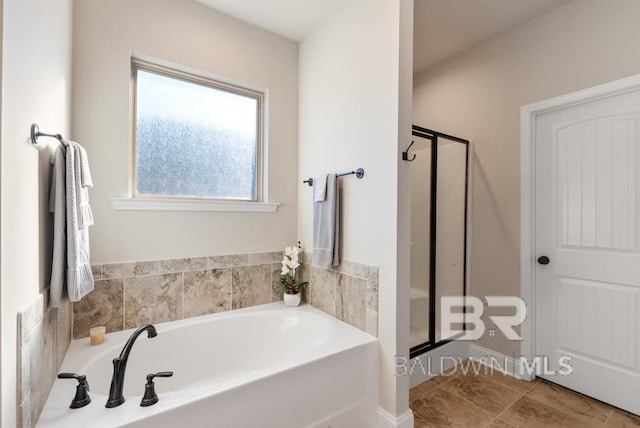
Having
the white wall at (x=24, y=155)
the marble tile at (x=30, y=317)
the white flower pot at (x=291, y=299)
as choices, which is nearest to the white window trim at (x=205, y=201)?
the white wall at (x=24, y=155)

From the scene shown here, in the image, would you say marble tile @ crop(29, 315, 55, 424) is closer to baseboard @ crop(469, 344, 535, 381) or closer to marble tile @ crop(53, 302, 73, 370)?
marble tile @ crop(53, 302, 73, 370)

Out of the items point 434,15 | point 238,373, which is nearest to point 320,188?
point 238,373

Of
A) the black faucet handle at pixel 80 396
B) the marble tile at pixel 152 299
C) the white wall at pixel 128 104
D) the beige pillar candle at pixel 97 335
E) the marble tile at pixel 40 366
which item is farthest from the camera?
the marble tile at pixel 152 299

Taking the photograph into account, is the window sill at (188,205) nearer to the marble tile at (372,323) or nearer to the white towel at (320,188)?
the white towel at (320,188)

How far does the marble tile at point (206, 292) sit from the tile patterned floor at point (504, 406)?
59.2 inches

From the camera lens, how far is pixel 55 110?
130cm

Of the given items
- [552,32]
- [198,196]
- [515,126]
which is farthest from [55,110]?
[552,32]

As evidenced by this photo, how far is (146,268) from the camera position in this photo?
74.3 inches

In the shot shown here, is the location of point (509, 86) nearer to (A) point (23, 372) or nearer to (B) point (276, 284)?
(B) point (276, 284)

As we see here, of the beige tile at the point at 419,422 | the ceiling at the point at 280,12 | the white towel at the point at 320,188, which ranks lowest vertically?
the beige tile at the point at 419,422

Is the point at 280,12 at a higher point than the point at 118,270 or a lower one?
higher

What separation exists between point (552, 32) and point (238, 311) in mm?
3069

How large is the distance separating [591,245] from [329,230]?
1.80m

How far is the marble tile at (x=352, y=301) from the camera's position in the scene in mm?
1845
